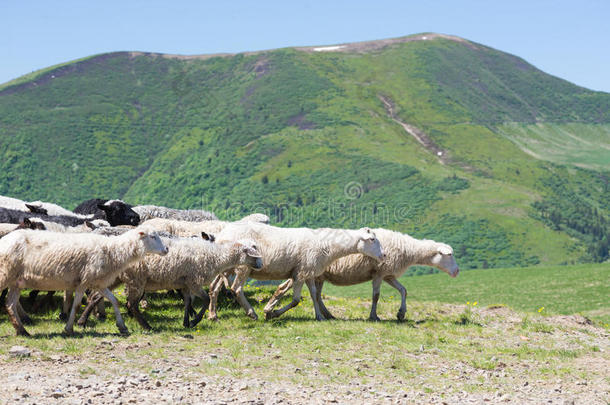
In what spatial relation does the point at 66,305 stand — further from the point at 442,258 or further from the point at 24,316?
the point at 442,258

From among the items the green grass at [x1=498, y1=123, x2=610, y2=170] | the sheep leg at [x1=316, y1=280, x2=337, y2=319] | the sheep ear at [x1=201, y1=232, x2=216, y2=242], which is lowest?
the sheep leg at [x1=316, y1=280, x2=337, y2=319]

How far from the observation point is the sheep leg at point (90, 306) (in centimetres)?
1281

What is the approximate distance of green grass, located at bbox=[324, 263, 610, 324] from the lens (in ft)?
106

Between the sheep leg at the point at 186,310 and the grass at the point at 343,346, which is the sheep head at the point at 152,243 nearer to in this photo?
the sheep leg at the point at 186,310

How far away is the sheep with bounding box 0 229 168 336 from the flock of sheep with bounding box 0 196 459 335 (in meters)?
0.02

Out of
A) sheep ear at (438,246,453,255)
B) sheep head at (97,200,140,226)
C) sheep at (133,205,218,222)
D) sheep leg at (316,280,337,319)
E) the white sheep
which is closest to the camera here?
the white sheep

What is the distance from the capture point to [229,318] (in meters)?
14.5

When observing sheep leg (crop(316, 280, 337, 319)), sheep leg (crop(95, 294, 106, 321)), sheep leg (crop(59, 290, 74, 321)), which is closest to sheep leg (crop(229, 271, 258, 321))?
sheep leg (crop(316, 280, 337, 319))

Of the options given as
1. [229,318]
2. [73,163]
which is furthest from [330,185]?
[229,318]

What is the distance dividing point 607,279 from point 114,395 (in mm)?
39451

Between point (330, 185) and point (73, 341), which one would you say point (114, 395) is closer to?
point (73, 341)

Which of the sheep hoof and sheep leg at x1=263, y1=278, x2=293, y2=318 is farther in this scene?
sheep leg at x1=263, y1=278, x2=293, y2=318

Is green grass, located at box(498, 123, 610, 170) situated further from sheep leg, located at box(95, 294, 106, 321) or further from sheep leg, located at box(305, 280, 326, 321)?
sheep leg, located at box(95, 294, 106, 321)

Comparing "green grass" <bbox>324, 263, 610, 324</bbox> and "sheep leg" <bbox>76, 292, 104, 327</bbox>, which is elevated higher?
"sheep leg" <bbox>76, 292, 104, 327</bbox>
